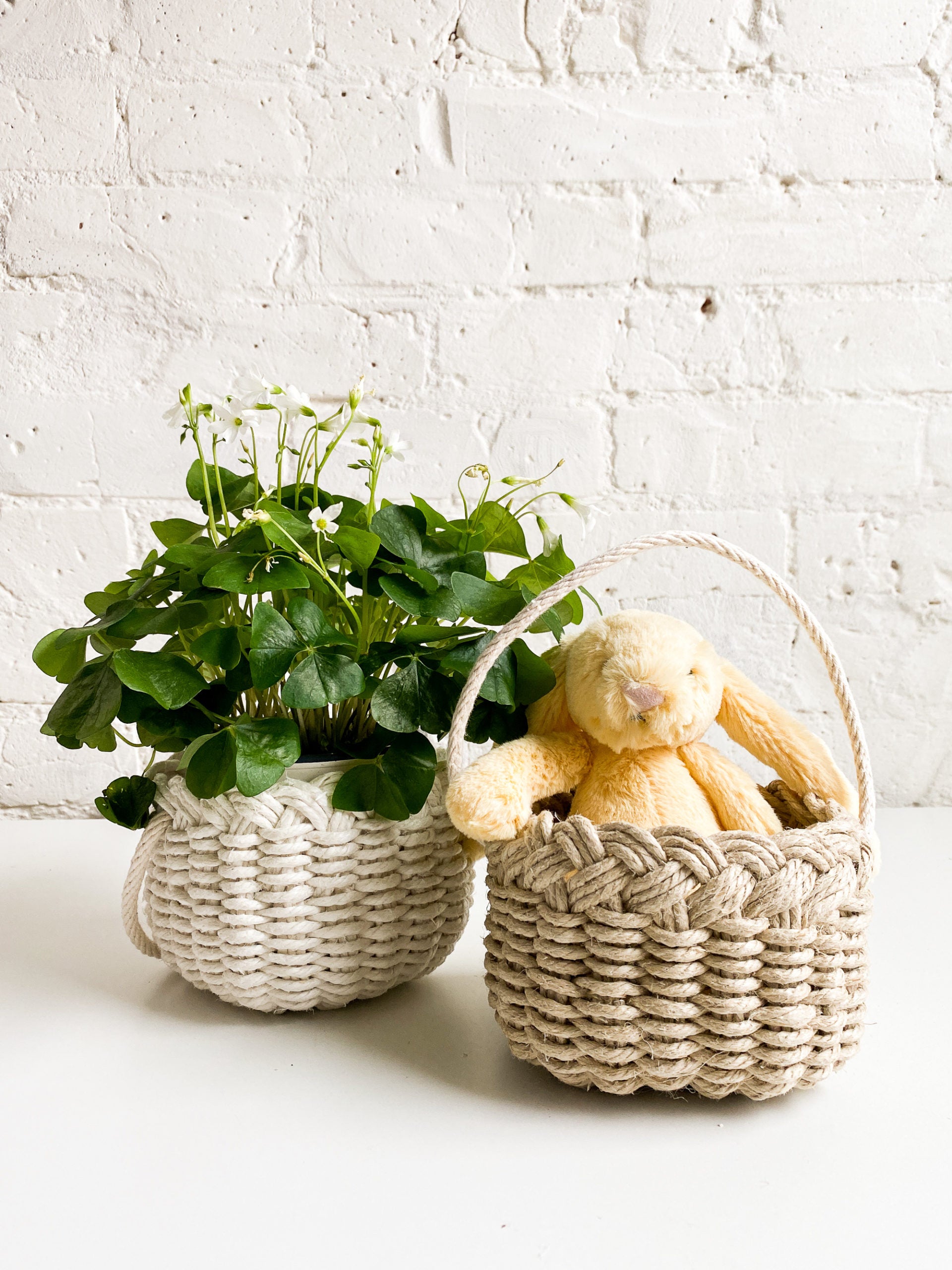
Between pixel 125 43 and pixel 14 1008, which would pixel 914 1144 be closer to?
pixel 14 1008

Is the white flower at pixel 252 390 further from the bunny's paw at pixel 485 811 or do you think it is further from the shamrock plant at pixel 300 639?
the bunny's paw at pixel 485 811

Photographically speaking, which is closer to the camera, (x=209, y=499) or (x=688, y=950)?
(x=688, y=950)

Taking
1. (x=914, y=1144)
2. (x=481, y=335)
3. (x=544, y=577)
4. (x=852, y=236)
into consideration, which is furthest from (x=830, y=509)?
(x=914, y=1144)

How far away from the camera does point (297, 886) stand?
2.22 feet

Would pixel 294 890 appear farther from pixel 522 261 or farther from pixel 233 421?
pixel 522 261

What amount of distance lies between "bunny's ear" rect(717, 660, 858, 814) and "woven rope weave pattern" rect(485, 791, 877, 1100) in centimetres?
8

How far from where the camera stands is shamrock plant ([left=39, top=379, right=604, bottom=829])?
648 mm

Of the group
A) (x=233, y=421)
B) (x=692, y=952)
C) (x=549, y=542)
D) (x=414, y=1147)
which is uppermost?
(x=233, y=421)

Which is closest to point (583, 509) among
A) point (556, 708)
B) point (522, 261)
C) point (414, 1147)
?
point (556, 708)

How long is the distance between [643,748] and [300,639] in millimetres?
238

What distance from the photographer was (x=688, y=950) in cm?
57

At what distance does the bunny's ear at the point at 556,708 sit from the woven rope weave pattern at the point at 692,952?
118 millimetres

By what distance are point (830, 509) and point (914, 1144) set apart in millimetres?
834

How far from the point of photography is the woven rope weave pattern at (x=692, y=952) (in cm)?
57
